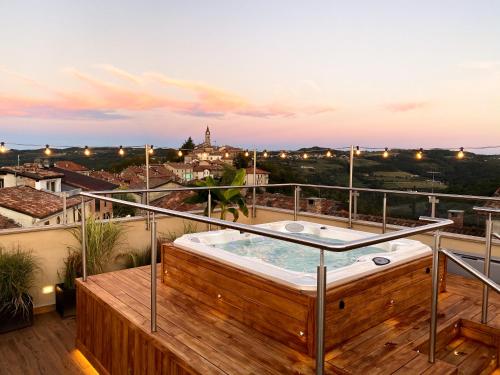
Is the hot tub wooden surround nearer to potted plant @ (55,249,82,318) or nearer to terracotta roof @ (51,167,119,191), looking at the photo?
potted plant @ (55,249,82,318)

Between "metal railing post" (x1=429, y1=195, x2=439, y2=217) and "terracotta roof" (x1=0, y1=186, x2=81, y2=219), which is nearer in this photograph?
"metal railing post" (x1=429, y1=195, x2=439, y2=217)

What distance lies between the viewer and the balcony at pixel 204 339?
2.07 m

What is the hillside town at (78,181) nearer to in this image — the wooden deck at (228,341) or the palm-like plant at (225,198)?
the palm-like plant at (225,198)

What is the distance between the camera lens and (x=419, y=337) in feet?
7.73

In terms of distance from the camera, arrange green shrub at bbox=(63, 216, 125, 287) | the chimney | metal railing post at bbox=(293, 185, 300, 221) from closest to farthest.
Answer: the chimney < green shrub at bbox=(63, 216, 125, 287) < metal railing post at bbox=(293, 185, 300, 221)

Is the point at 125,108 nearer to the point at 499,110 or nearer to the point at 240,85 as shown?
the point at 240,85

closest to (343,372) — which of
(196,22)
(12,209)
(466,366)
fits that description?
(466,366)

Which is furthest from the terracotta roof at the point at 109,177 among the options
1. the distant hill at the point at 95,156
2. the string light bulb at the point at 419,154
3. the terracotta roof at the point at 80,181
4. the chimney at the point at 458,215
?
the chimney at the point at 458,215

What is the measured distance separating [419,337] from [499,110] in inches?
266

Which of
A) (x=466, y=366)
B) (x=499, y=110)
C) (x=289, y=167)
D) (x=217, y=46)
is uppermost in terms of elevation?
(x=217, y=46)

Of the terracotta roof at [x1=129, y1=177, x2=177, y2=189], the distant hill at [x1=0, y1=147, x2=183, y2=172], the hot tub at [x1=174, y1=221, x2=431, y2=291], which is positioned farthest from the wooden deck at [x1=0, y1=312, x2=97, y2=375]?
the distant hill at [x1=0, y1=147, x2=183, y2=172]

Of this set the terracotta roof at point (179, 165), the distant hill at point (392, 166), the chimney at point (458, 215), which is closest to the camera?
the chimney at point (458, 215)

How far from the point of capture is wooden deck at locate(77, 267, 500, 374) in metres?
2.03

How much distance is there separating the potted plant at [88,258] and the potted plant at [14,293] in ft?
1.01
